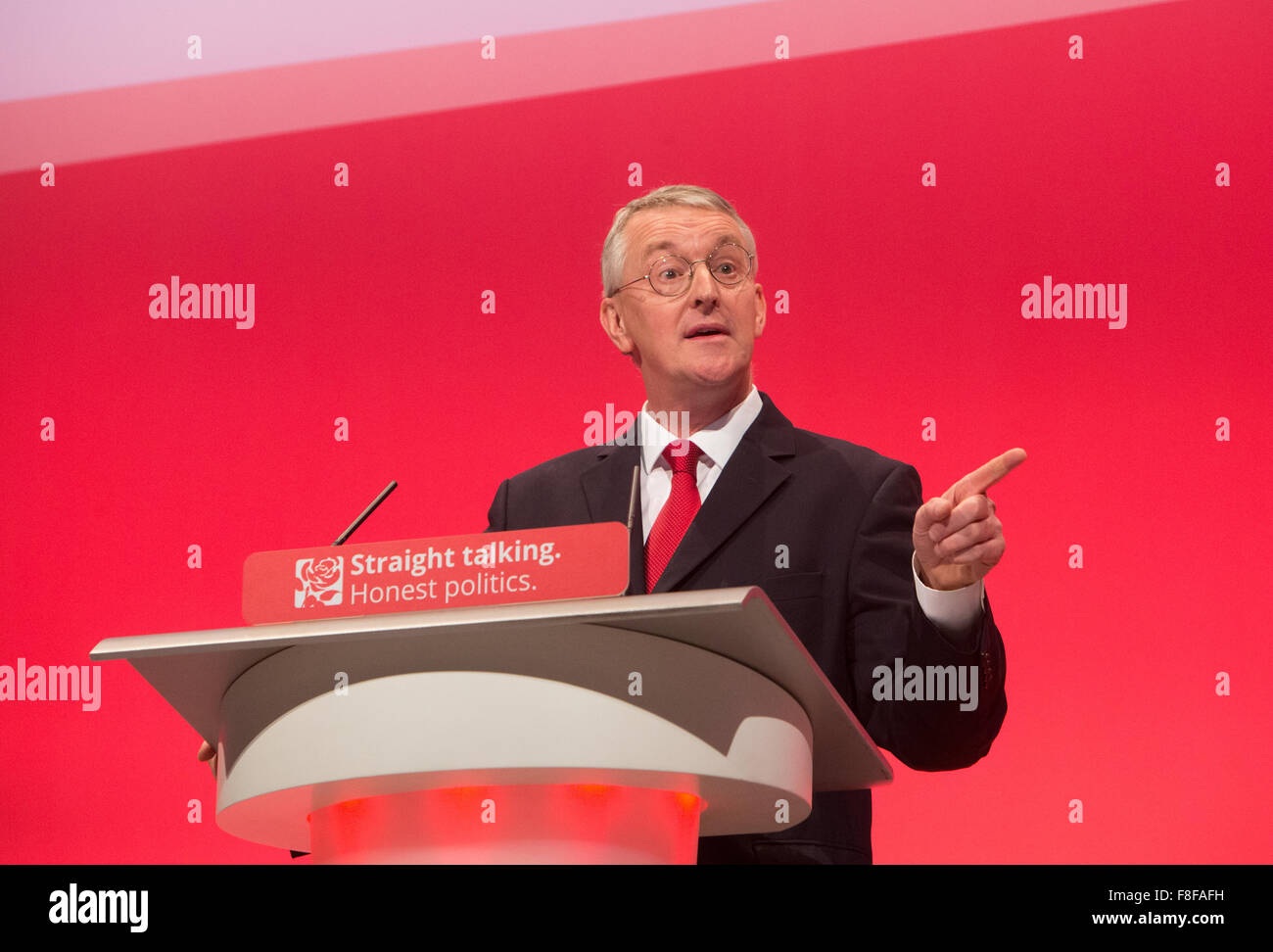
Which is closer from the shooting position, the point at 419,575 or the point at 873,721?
the point at 419,575

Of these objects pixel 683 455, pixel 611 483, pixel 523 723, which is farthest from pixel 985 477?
pixel 611 483

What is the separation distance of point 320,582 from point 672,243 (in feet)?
3.72

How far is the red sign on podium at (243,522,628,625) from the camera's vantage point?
3.49ft

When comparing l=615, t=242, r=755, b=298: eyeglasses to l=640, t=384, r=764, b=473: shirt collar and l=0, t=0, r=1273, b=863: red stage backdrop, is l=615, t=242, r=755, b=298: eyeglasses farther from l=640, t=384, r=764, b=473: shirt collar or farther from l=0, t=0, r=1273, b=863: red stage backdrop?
l=0, t=0, r=1273, b=863: red stage backdrop

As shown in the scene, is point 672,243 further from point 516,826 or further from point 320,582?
point 516,826

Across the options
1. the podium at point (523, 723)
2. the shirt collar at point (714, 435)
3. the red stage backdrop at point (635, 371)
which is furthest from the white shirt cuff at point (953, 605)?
the red stage backdrop at point (635, 371)

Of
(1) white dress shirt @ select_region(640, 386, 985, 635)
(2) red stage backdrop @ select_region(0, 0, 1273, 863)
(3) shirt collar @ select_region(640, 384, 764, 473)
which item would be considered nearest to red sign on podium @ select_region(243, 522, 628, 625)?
(1) white dress shirt @ select_region(640, 386, 985, 635)

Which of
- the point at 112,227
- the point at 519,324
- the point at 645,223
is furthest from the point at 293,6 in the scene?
the point at 645,223

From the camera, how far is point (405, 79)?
3.03 meters

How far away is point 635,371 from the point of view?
111 inches
